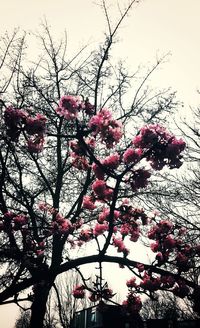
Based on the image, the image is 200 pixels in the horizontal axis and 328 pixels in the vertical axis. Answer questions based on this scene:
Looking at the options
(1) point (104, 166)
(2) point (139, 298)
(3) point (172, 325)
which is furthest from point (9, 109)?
(3) point (172, 325)

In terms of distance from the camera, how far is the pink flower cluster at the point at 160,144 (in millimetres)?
5383

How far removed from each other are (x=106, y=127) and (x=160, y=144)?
1.07m

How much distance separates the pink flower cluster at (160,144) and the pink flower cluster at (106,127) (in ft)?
1.39

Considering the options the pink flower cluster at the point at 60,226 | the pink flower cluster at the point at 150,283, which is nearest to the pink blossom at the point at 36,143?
the pink flower cluster at the point at 60,226

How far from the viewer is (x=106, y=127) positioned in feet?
18.2

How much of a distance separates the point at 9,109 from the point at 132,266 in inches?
165

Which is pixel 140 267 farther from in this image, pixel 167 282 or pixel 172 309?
pixel 172 309

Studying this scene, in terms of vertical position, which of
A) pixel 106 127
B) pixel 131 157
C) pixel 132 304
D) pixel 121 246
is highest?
pixel 106 127

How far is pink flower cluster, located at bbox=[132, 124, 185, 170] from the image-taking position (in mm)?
5383

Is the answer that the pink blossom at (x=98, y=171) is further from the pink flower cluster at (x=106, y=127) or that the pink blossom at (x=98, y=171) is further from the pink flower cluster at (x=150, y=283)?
the pink flower cluster at (x=150, y=283)

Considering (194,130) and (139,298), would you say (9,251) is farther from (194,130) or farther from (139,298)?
(194,130)

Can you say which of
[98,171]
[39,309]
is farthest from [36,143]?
[39,309]

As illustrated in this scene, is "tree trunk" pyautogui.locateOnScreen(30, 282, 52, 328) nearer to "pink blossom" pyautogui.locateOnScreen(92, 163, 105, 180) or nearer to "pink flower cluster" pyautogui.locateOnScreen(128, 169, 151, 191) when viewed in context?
"pink blossom" pyautogui.locateOnScreen(92, 163, 105, 180)

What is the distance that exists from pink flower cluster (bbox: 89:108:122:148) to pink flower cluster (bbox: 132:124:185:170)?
42 cm
